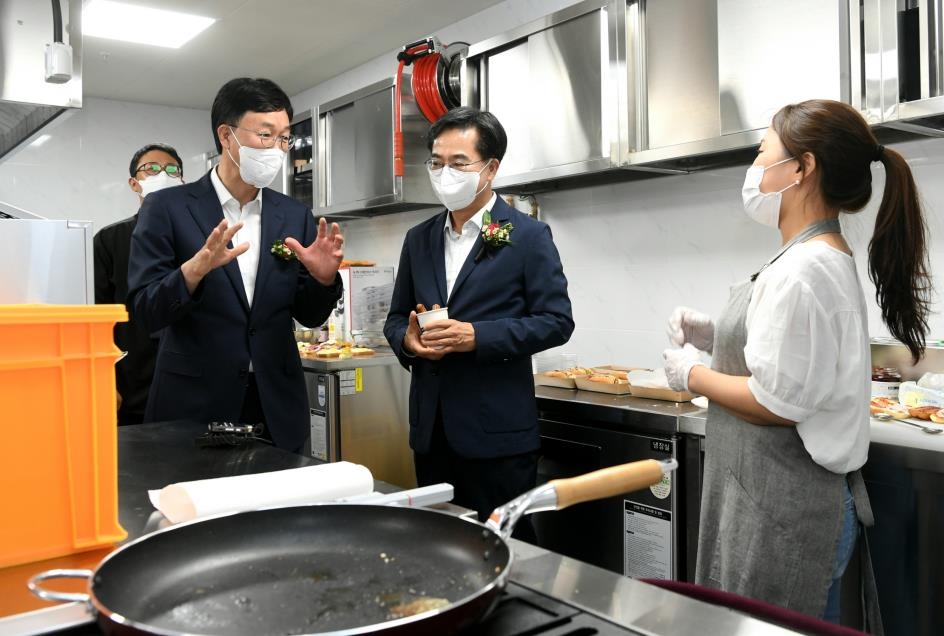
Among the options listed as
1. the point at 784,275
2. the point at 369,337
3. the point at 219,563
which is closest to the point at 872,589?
the point at 784,275

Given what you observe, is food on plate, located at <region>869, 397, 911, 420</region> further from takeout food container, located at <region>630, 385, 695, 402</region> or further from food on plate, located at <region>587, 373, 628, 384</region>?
food on plate, located at <region>587, 373, 628, 384</region>

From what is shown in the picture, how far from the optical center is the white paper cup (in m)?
2.11

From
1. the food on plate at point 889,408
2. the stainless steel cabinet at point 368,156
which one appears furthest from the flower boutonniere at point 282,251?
the stainless steel cabinet at point 368,156

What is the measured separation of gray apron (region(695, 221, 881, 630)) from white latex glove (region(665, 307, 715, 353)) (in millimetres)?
236

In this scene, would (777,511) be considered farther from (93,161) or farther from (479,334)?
(93,161)

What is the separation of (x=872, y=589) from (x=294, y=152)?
4.63 metres

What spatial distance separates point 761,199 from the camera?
1.72 m

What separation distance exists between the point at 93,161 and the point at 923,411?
6229mm

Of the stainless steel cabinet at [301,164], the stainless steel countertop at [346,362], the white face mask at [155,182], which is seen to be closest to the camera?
the white face mask at [155,182]

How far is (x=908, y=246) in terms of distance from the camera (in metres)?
1.62

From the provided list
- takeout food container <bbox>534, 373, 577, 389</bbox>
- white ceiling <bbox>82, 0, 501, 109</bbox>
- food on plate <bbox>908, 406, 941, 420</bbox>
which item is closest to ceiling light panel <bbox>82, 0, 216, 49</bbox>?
white ceiling <bbox>82, 0, 501, 109</bbox>

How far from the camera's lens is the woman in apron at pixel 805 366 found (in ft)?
4.91

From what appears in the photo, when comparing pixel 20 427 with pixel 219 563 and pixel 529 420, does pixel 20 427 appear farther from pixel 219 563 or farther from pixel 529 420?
pixel 529 420

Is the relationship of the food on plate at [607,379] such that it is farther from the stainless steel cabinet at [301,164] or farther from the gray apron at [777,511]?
the stainless steel cabinet at [301,164]
